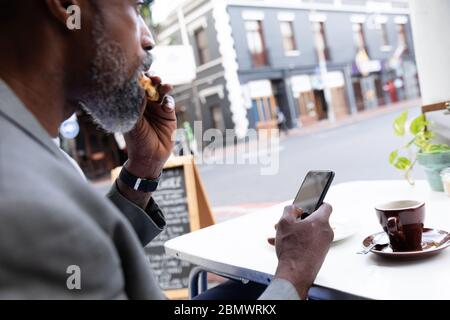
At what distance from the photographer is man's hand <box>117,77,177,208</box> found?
0.98m

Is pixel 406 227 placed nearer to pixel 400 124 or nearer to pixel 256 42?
pixel 400 124

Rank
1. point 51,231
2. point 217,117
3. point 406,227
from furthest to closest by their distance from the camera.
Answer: point 217,117, point 406,227, point 51,231

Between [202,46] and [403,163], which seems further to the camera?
[202,46]

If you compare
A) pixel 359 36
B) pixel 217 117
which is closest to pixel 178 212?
pixel 217 117

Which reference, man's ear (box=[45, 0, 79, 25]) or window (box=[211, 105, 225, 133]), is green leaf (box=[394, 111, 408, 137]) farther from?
window (box=[211, 105, 225, 133])

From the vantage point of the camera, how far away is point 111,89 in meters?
0.65

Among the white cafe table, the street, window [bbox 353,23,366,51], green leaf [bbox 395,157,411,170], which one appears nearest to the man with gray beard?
the white cafe table

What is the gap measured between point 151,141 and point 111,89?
36 centimetres

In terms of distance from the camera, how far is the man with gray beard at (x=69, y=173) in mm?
397

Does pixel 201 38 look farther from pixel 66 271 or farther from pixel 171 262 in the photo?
pixel 66 271

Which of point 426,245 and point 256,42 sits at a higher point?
point 256,42

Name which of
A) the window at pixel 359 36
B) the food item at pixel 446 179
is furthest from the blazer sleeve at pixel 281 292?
the window at pixel 359 36

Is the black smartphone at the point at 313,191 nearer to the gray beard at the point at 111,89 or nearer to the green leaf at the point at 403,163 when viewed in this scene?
the gray beard at the point at 111,89

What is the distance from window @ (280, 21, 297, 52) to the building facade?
3cm
